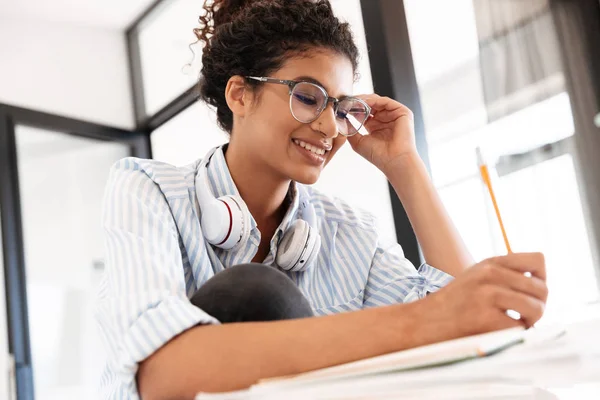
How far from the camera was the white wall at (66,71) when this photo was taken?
12.2 feet

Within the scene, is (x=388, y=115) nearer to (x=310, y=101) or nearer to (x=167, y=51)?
(x=310, y=101)

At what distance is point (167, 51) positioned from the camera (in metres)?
4.00

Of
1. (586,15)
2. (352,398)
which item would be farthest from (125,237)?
(586,15)

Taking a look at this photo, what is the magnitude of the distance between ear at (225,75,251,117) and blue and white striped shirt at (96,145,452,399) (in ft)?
0.42

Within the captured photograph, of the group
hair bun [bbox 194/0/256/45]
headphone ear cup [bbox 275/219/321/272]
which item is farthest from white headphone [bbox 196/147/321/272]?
hair bun [bbox 194/0/256/45]

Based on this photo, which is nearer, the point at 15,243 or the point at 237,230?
the point at 237,230

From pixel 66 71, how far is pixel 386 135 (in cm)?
304

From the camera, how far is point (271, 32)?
1.31 meters

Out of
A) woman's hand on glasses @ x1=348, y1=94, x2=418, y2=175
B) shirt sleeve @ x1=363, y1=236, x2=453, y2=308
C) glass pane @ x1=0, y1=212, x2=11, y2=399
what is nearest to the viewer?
shirt sleeve @ x1=363, y1=236, x2=453, y2=308

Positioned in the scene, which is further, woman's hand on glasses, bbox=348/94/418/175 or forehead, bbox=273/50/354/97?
woman's hand on glasses, bbox=348/94/418/175

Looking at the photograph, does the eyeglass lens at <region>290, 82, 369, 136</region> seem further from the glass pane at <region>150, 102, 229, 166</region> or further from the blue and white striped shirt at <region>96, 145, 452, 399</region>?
the glass pane at <region>150, 102, 229, 166</region>

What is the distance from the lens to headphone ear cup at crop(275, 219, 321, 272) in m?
1.18

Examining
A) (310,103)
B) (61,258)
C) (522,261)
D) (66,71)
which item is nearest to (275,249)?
(310,103)

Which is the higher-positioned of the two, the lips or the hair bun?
the hair bun
